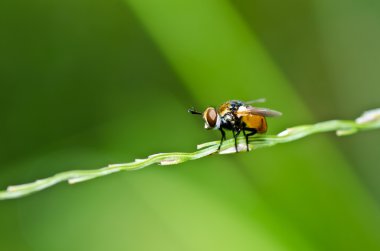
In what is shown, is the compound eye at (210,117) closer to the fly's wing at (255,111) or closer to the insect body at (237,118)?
the insect body at (237,118)

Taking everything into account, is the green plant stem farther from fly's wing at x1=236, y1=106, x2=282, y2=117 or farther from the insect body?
the insect body

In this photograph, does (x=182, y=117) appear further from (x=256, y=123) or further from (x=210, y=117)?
(x=256, y=123)

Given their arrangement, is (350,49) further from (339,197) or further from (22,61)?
(22,61)

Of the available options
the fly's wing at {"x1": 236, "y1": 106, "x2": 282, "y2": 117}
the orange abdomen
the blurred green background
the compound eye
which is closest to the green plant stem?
the fly's wing at {"x1": 236, "y1": 106, "x2": 282, "y2": 117}

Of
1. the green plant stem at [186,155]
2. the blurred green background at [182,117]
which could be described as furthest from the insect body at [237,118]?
the blurred green background at [182,117]

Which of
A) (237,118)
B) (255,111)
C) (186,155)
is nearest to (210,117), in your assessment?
(237,118)

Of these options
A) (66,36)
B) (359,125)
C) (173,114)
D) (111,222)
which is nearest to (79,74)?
(66,36)
